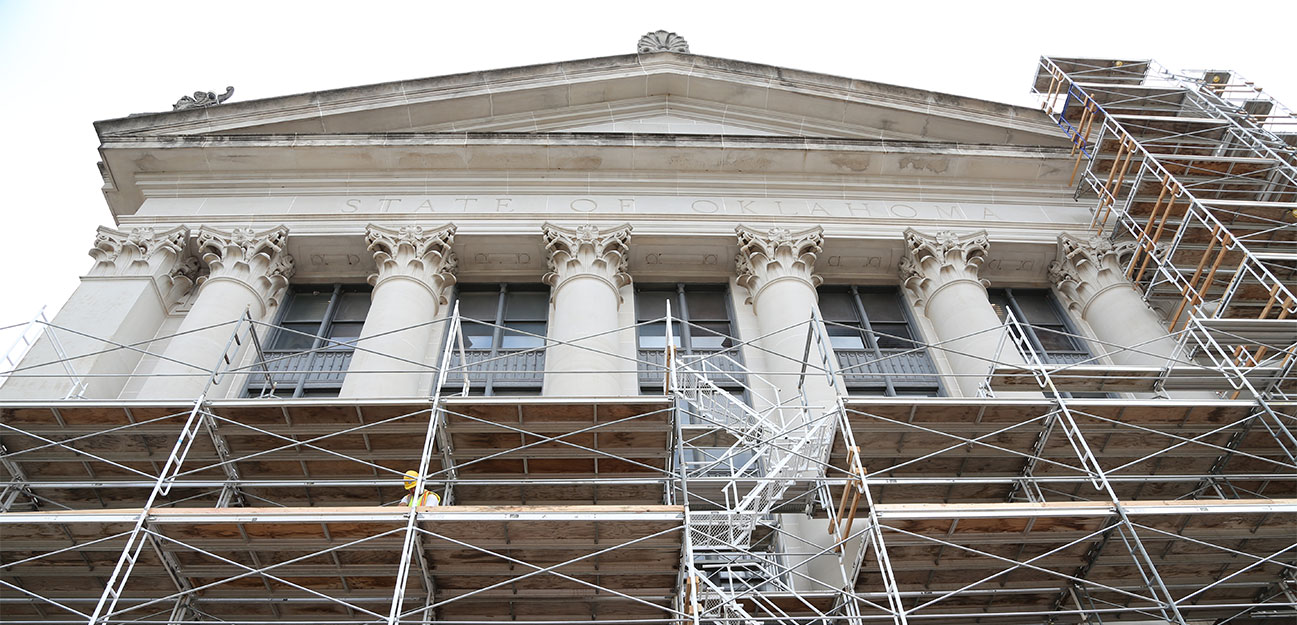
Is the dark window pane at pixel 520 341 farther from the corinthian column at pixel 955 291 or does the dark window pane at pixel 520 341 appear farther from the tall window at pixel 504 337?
the corinthian column at pixel 955 291

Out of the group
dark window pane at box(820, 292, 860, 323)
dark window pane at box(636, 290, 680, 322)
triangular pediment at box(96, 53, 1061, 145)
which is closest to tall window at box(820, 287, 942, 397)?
dark window pane at box(820, 292, 860, 323)

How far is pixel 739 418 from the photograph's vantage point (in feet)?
48.3

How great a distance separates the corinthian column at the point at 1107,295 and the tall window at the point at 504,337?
37.6ft

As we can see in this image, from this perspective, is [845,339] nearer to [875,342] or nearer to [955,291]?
[875,342]

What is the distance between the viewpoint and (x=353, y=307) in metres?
20.8

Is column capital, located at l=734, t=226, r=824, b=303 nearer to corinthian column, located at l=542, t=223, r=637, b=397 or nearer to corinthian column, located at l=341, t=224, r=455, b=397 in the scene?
corinthian column, located at l=542, t=223, r=637, b=397

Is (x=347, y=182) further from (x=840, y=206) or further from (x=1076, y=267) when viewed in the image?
(x=1076, y=267)

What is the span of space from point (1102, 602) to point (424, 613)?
8.90 metres

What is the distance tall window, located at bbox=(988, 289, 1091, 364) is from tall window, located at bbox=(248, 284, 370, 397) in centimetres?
1371

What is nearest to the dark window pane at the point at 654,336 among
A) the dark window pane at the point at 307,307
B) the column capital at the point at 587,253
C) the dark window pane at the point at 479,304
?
the column capital at the point at 587,253

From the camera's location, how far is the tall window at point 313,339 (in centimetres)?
1811

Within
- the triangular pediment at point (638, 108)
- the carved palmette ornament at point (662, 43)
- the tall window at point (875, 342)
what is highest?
the carved palmette ornament at point (662, 43)

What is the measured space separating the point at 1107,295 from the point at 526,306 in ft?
40.7

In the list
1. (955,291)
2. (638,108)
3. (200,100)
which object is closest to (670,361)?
(955,291)
